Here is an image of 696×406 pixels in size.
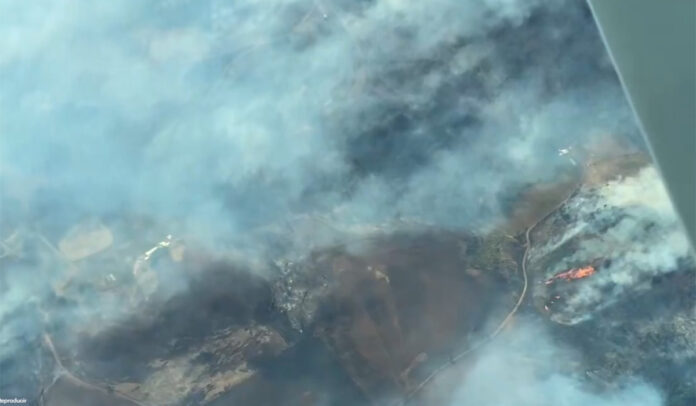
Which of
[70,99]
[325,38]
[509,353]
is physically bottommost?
[509,353]

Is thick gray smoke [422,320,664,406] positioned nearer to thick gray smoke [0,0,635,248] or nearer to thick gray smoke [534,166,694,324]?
thick gray smoke [534,166,694,324]

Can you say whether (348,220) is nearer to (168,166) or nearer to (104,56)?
(168,166)

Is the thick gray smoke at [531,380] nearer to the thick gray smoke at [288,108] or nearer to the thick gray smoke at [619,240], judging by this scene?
the thick gray smoke at [619,240]

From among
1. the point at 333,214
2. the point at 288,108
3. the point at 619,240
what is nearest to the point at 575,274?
the point at 619,240

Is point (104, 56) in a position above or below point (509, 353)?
above

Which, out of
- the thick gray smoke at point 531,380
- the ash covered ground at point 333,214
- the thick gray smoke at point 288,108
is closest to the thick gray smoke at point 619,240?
the ash covered ground at point 333,214

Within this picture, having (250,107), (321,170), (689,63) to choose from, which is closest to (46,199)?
(250,107)

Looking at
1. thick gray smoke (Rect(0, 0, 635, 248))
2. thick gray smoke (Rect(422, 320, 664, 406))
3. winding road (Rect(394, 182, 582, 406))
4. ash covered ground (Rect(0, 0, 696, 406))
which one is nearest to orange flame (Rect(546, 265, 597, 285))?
ash covered ground (Rect(0, 0, 696, 406))
